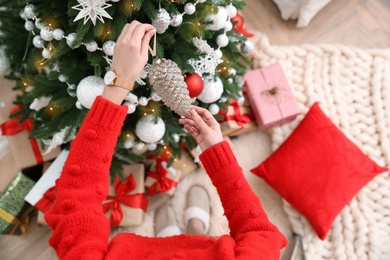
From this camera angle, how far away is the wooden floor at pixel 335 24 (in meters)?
1.87

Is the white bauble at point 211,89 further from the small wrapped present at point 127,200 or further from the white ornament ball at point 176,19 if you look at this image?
the small wrapped present at point 127,200

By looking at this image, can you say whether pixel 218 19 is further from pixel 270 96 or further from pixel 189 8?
pixel 270 96

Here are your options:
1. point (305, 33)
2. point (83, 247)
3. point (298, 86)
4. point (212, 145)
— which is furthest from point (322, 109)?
point (83, 247)

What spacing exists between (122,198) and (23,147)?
0.44 metres

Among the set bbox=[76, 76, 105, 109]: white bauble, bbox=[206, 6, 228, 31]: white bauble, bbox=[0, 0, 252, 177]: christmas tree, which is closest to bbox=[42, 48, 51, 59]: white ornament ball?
bbox=[0, 0, 252, 177]: christmas tree

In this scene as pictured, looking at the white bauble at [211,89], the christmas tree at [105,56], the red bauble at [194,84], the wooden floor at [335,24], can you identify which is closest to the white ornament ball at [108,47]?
the christmas tree at [105,56]

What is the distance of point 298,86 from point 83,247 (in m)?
1.24

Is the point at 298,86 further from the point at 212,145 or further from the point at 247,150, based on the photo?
the point at 212,145

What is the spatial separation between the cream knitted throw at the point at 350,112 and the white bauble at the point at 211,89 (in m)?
0.53

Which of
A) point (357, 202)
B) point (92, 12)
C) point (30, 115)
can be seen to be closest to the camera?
point (92, 12)

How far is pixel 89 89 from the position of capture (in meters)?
1.02

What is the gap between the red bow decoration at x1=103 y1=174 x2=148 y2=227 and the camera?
4.73 feet

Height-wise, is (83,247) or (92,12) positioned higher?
(92,12)

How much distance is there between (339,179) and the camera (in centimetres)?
148
